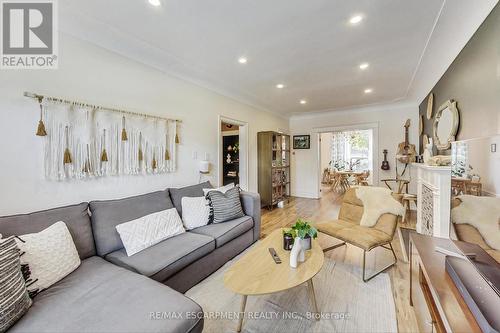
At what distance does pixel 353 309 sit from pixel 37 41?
11.7 ft

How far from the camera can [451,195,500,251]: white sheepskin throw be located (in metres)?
1.06

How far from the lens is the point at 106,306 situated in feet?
3.73

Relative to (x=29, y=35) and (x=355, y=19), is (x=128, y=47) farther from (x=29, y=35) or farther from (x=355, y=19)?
(x=355, y=19)

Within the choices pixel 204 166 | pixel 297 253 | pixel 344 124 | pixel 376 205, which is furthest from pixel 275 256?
pixel 344 124

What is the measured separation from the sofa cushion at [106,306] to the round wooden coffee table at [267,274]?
1.10 ft

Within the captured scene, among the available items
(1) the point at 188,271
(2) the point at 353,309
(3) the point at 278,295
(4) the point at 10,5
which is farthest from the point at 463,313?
(4) the point at 10,5

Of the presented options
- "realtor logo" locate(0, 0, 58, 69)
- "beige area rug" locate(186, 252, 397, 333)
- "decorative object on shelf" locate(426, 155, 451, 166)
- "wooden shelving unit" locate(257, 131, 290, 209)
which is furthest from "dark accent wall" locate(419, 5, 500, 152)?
"realtor logo" locate(0, 0, 58, 69)

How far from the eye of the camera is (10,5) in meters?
1.64

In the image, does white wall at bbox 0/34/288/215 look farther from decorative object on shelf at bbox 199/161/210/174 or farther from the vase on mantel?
the vase on mantel

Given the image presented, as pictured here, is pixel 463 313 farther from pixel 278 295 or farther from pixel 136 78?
pixel 136 78

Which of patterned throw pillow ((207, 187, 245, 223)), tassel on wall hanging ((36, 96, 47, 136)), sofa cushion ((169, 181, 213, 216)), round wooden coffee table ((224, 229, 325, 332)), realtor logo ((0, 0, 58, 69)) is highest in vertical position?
realtor logo ((0, 0, 58, 69))

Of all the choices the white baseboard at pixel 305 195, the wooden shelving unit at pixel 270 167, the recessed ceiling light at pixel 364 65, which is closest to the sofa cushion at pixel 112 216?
the wooden shelving unit at pixel 270 167

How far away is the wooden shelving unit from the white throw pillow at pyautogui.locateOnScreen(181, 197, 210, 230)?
2.38 m

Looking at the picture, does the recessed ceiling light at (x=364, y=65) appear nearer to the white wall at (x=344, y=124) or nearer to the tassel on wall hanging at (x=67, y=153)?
the white wall at (x=344, y=124)
